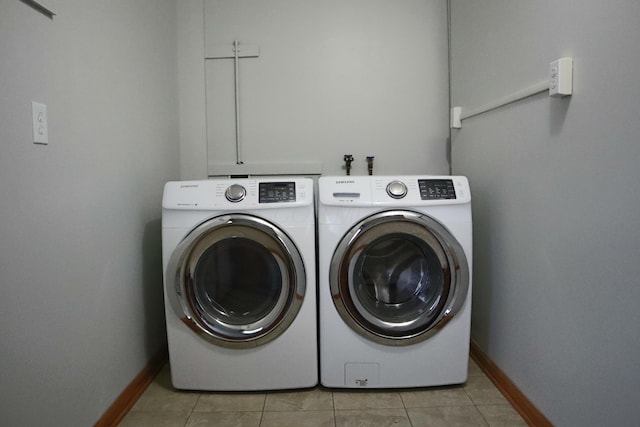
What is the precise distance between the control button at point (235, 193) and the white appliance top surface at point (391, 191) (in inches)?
12.5

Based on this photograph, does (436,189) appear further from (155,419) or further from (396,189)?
(155,419)

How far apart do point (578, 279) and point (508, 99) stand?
2.47 ft

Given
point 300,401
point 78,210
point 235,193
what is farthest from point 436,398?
point 78,210

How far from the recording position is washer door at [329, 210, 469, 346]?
1.58 metres

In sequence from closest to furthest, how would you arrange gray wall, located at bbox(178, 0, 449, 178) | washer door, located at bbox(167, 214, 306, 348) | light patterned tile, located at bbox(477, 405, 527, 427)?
light patterned tile, located at bbox(477, 405, 527, 427) → washer door, located at bbox(167, 214, 306, 348) → gray wall, located at bbox(178, 0, 449, 178)

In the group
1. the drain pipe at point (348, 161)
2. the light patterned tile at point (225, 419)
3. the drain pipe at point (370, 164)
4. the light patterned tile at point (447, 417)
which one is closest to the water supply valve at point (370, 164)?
the drain pipe at point (370, 164)

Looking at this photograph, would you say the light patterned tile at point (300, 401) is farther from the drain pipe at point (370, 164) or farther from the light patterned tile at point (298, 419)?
the drain pipe at point (370, 164)

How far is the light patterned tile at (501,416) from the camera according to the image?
147 centimetres

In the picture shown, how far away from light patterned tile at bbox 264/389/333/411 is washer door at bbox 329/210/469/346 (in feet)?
1.08

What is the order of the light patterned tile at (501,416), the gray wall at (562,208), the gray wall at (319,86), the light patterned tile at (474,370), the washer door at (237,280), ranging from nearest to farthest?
the gray wall at (562,208)
the light patterned tile at (501,416)
the washer door at (237,280)
the light patterned tile at (474,370)
the gray wall at (319,86)

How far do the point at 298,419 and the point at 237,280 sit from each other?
0.60 m

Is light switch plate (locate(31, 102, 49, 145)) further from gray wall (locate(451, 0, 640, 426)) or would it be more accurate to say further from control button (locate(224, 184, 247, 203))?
gray wall (locate(451, 0, 640, 426))

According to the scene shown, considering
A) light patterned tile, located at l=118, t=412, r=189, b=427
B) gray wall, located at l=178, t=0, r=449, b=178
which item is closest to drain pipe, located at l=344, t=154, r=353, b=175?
gray wall, located at l=178, t=0, r=449, b=178

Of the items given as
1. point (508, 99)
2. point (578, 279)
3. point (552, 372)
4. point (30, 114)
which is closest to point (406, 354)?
point (552, 372)
